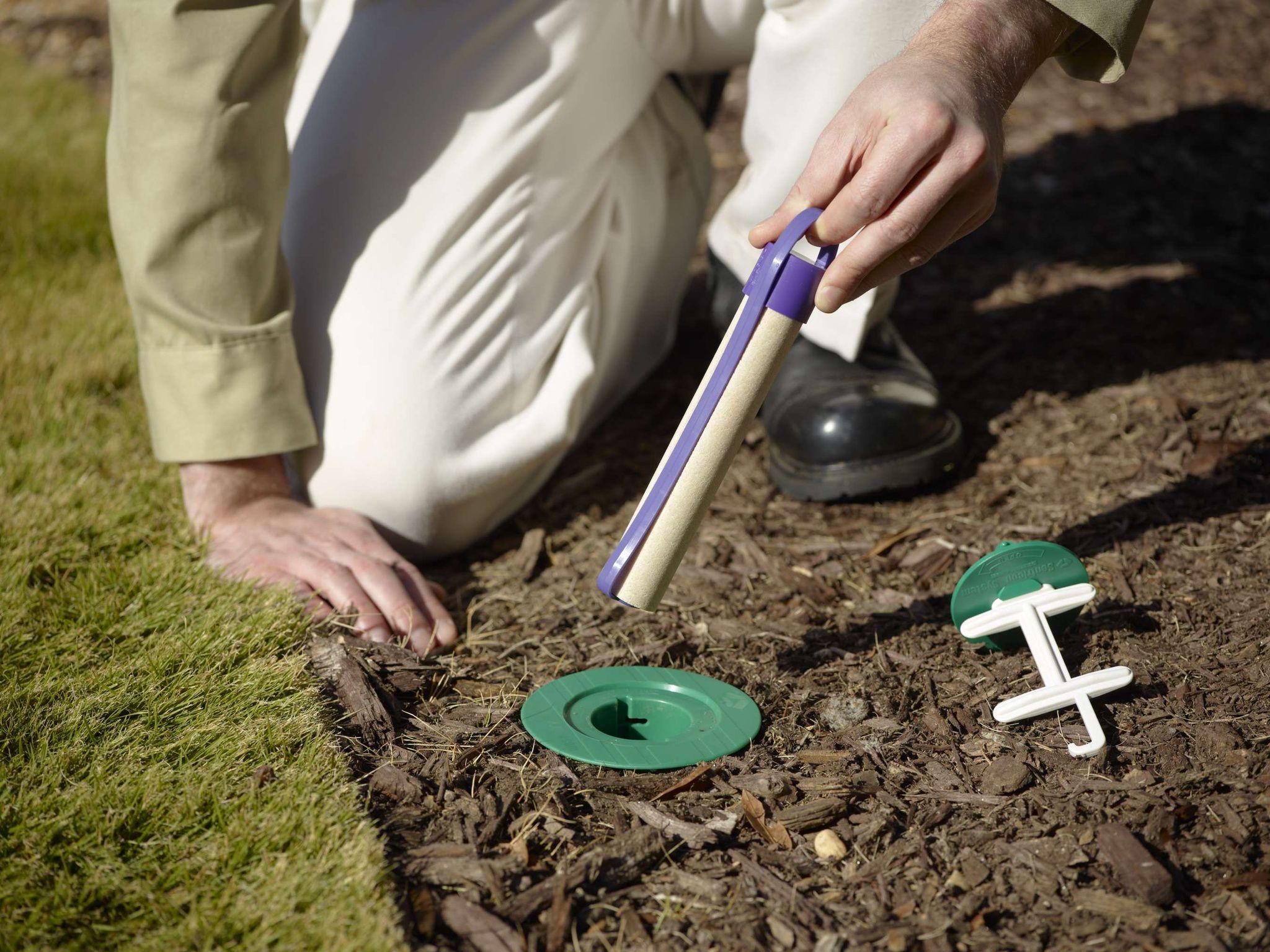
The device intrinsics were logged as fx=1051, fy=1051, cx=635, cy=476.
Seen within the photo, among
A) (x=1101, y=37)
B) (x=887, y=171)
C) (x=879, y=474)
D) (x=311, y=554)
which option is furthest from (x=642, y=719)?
(x=1101, y=37)

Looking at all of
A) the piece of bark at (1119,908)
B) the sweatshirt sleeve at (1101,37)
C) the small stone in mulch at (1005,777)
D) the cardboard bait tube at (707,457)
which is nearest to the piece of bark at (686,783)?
the cardboard bait tube at (707,457)

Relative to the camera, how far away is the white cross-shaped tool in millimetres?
1535

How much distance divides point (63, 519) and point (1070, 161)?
141 inches

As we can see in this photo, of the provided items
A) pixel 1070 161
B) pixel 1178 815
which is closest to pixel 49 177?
pixel 1070 161

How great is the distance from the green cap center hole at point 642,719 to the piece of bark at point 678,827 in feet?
0.75

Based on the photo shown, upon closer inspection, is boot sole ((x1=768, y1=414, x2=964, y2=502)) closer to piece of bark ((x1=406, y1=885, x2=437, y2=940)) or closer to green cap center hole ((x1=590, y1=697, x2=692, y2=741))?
green cap center hole ((x1=590, y1=697, x2=692, y2=741))

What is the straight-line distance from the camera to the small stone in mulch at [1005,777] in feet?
4.95

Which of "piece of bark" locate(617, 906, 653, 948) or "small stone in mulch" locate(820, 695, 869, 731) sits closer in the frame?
"piece of bark" locate(617, 906, 653, 948)

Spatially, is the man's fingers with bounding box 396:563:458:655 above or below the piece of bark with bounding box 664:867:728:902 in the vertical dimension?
below

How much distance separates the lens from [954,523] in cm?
219

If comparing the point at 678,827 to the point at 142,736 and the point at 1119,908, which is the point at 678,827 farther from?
the point at 142,736

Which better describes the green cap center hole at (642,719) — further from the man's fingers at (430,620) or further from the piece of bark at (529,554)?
the piece of bark at (529,554)

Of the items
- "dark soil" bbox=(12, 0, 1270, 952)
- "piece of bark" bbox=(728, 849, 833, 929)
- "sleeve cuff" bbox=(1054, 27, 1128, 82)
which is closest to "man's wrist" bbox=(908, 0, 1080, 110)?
"sleeve cuff" bbox=(1054, 27, 1128, 82)

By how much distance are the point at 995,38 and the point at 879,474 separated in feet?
3.13
